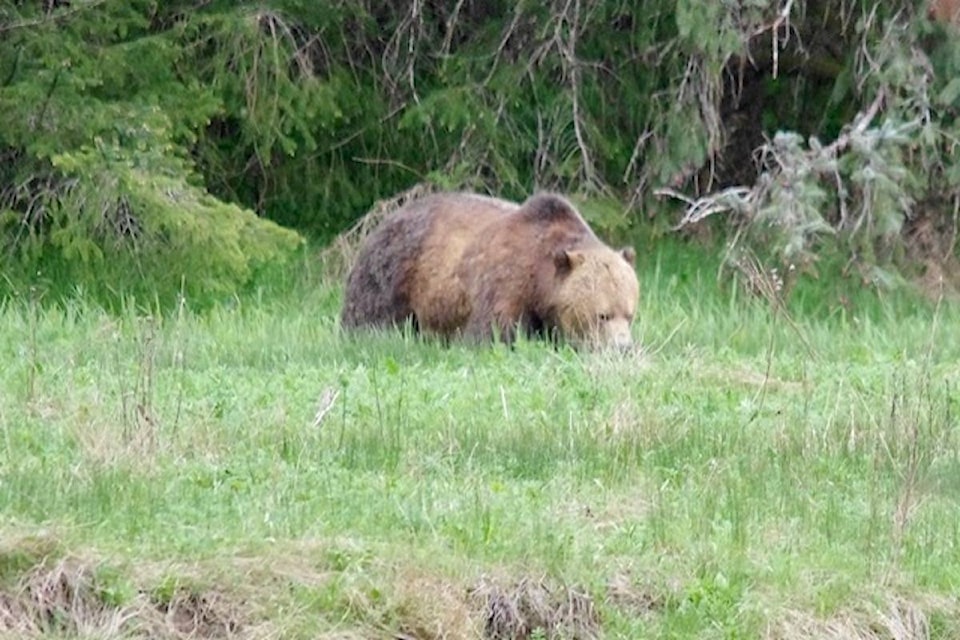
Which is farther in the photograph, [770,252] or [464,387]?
[770,252]

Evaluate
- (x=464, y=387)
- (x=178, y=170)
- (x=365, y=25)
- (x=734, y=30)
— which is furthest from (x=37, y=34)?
(x=464, y=387)

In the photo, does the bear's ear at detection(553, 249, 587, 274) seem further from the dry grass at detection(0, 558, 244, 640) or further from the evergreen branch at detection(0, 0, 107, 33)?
the dry grass at detection(0, 558, 244, 640)

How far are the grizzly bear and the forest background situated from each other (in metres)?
1.76

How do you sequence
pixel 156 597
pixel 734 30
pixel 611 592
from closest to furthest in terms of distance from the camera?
1. pixel 156 597
2. pixel 611 592
3. pixel 734 30

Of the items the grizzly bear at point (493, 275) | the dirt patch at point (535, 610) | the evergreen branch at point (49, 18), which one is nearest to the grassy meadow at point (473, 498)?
the dirt patch at point (535, 610)

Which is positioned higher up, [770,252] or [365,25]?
[365,25]

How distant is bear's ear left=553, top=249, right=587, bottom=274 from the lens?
38.9 ft

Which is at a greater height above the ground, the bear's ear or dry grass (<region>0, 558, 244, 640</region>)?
the bear's ear

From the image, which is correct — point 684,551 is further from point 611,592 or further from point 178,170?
point 178,170

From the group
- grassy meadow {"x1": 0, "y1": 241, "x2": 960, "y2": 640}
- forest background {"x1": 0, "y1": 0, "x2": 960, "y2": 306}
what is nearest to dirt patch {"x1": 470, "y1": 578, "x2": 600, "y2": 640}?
grassy meadow {"x1": 0, "y1": 241, "x2": 960, "y2": 640}

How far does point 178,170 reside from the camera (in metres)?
14.8

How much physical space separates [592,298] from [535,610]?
5.07 meters

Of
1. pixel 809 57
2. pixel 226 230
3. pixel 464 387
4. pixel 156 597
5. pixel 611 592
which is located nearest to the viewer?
pixel 156 597

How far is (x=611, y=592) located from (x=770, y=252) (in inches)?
333
